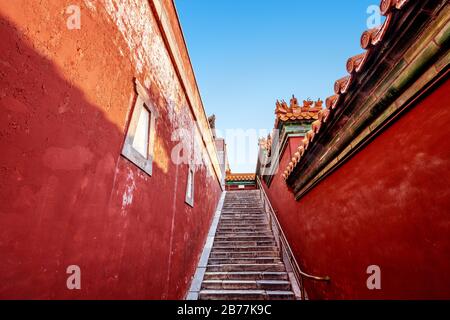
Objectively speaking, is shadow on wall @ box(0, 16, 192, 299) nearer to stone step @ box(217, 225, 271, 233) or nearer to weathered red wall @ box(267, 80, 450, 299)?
weathered red wall @ box(267, 80, 450, 299)

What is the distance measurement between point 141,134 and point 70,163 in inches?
56.7

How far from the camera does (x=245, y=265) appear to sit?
5926mm

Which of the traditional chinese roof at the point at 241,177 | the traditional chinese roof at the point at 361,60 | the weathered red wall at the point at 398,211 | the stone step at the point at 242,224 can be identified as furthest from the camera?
the traditional chinese roof at the point at 241,177

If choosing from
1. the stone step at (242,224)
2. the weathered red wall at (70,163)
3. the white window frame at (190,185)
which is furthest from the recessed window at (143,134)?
the stone step at (242,224)

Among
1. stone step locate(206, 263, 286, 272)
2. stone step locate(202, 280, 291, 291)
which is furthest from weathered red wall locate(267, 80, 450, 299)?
stone step locate(206, 263, 286, 272)

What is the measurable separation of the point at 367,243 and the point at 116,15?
3.90 metres

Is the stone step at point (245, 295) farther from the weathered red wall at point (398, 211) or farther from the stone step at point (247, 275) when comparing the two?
the weathered red wall at point (398, 211)

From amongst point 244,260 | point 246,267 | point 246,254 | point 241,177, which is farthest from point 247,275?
point 241,177

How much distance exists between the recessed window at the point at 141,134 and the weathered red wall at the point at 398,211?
9.23ft

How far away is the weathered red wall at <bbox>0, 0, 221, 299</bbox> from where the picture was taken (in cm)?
128

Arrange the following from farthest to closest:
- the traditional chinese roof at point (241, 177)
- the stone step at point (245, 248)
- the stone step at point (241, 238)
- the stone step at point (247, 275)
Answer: the traditional chinese roof at point (241, 177) < the stone step at point (241, 238) < the stone step at point (245, 248) < the stone step at point (247, 275)

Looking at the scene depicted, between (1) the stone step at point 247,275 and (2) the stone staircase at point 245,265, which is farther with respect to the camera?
(1) the stone step at point 247,275

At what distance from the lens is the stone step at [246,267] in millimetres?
5703

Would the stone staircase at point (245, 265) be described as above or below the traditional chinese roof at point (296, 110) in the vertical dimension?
below
